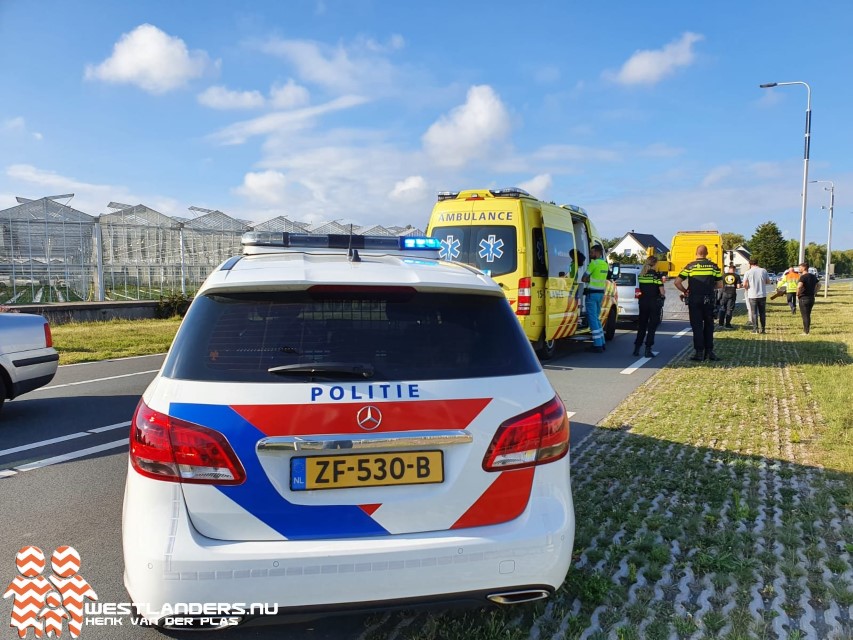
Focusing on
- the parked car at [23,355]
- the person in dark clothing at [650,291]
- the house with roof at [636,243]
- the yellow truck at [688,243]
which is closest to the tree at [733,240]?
the house with roof at [636,243]

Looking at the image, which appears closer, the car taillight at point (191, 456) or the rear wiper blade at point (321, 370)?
the car taillight at point (191, 456)

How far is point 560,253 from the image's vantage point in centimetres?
1148

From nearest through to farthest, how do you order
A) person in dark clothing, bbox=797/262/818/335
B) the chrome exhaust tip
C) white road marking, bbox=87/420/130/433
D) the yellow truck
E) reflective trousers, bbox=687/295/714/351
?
the chrome exhaust tip
white road marking, bbox=87/420/130/433
reflective trousers, bbox=687/295/714/351
person in dark clothing, bbox=797/262/818/335
the yellow truck

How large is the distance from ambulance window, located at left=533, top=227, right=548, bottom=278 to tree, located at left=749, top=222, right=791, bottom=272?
8047cm

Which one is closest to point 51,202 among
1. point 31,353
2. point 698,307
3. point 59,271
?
Answer: point 59,271

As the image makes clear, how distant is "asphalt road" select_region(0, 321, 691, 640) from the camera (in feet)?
10.7

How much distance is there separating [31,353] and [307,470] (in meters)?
6.28

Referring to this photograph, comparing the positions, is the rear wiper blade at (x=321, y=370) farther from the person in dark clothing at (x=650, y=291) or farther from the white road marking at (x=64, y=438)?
the person in dark clothing at (x=650, y=291)

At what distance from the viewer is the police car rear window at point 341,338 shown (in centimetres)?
244

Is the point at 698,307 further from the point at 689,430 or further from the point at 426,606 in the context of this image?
the point at 426,606

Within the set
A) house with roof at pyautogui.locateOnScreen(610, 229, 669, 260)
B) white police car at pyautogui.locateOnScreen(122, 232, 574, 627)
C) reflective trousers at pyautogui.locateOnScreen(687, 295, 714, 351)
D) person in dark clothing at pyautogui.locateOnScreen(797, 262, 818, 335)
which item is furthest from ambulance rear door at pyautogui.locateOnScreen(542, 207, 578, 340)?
house with roof at pyautogui.locateOnScreen(610, 229, 669, 260)

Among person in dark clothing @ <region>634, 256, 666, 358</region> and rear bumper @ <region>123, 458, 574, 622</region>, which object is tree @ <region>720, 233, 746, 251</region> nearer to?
person in dark clothing @ <region>634, 256, 666, 358</region>

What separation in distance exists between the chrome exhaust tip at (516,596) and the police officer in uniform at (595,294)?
10849 mm

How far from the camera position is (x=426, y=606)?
2340mm
